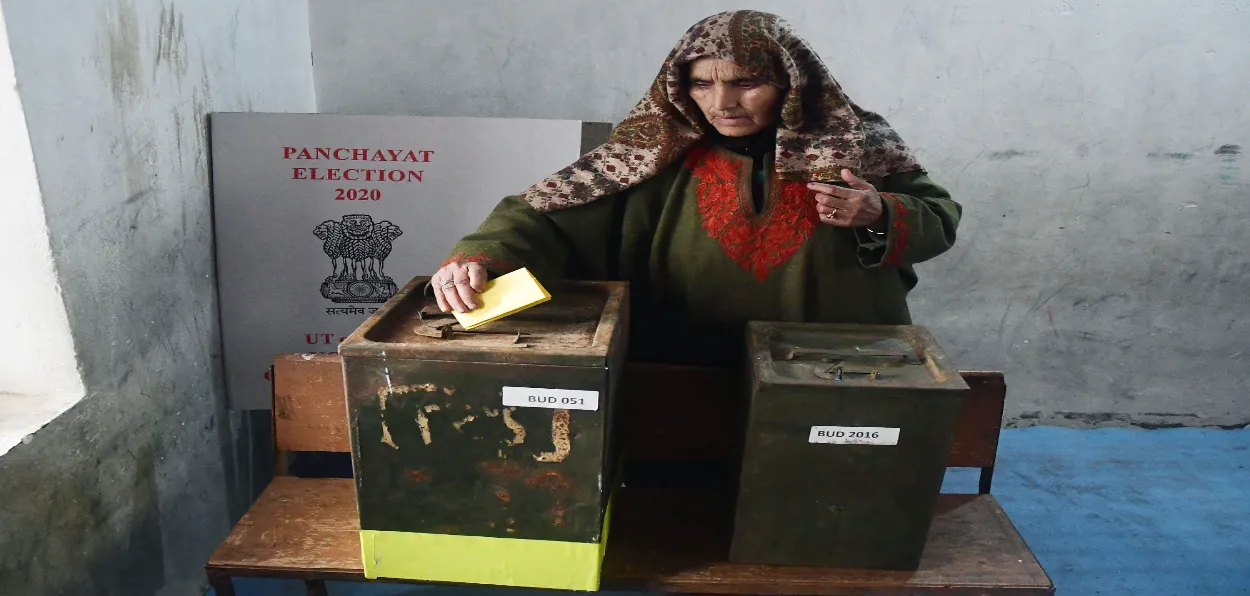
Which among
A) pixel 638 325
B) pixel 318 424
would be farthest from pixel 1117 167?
pixel 318 424

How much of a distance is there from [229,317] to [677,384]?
118cm

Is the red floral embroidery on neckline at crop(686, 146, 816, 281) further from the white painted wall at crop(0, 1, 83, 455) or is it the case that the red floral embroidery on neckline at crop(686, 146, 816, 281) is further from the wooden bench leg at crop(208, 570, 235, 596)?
the white painted wall at crop(0, 1, 83, 455)

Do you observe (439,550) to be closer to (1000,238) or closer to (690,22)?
(690,22)

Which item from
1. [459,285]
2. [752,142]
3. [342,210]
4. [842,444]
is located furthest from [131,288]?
[842,444]

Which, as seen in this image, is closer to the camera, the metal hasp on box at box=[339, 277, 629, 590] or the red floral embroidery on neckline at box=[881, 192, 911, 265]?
the metal hasp on box at box=[339, 277, 629, 590]

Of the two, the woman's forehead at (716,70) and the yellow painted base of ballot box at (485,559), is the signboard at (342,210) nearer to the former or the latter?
the woman's forehead at (716,70)

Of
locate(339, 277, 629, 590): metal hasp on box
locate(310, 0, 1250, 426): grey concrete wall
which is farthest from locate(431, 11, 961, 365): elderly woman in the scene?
locate(310, 0, 1250, 426): grey concrete wall

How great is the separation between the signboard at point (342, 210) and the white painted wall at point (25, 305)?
533mm

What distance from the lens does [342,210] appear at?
6.55ft

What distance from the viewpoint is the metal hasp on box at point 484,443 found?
1.08m

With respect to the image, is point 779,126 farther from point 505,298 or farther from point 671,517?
point 671,517

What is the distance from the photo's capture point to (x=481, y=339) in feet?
3.74

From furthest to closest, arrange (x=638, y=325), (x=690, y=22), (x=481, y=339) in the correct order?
(x=690, y=22), (x=638, y=325), (x=481, y=339)

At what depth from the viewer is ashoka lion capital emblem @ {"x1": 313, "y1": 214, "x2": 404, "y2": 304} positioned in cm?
200
